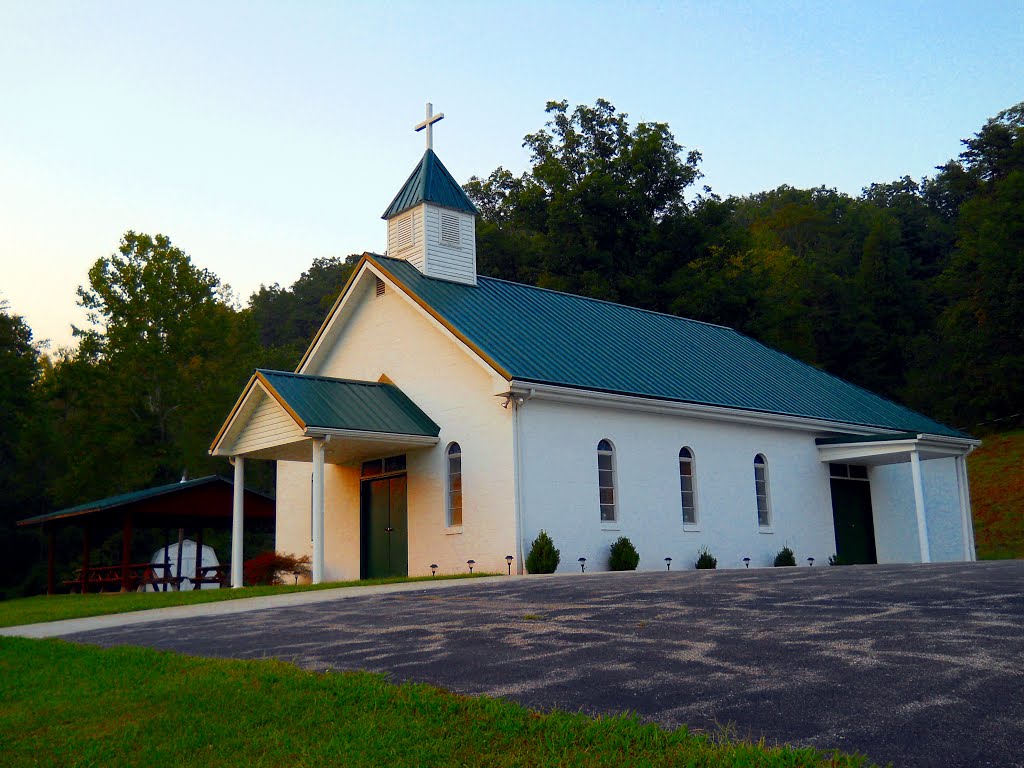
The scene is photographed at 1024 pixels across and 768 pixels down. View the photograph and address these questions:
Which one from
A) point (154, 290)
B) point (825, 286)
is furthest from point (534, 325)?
point (825, 286)

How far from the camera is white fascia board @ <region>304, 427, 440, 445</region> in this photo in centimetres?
2000

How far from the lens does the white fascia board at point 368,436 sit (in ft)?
65.6

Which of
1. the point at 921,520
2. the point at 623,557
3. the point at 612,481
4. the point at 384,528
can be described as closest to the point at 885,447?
the point at 921,520

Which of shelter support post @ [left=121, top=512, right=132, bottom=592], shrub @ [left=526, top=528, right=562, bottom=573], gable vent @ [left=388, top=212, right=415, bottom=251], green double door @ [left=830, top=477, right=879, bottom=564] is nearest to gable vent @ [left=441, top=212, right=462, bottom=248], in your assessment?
gable vent @ [left=388, top=212, right=415, bottom=251]

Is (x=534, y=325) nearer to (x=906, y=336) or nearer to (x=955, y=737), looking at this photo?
(x=955, y=737)

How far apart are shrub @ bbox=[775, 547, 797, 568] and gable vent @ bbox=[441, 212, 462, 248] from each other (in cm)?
1103

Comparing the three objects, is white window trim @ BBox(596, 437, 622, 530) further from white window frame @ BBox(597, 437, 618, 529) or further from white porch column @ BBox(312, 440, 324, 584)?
white porch column @ BBox(312, 440, 324, 584)

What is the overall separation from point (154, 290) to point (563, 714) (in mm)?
45593

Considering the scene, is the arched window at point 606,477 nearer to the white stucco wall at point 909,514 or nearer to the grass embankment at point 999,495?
the white stucco wall at point 909,514

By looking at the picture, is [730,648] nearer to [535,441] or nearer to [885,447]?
[535,441]

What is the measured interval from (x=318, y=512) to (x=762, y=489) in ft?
36.5

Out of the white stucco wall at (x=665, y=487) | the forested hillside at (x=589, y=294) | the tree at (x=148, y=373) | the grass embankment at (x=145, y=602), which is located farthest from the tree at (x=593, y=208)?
the grass embankment at (x=145, y=602)

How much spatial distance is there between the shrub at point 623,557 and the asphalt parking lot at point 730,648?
645 cm

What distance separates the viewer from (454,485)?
21.7 metres
